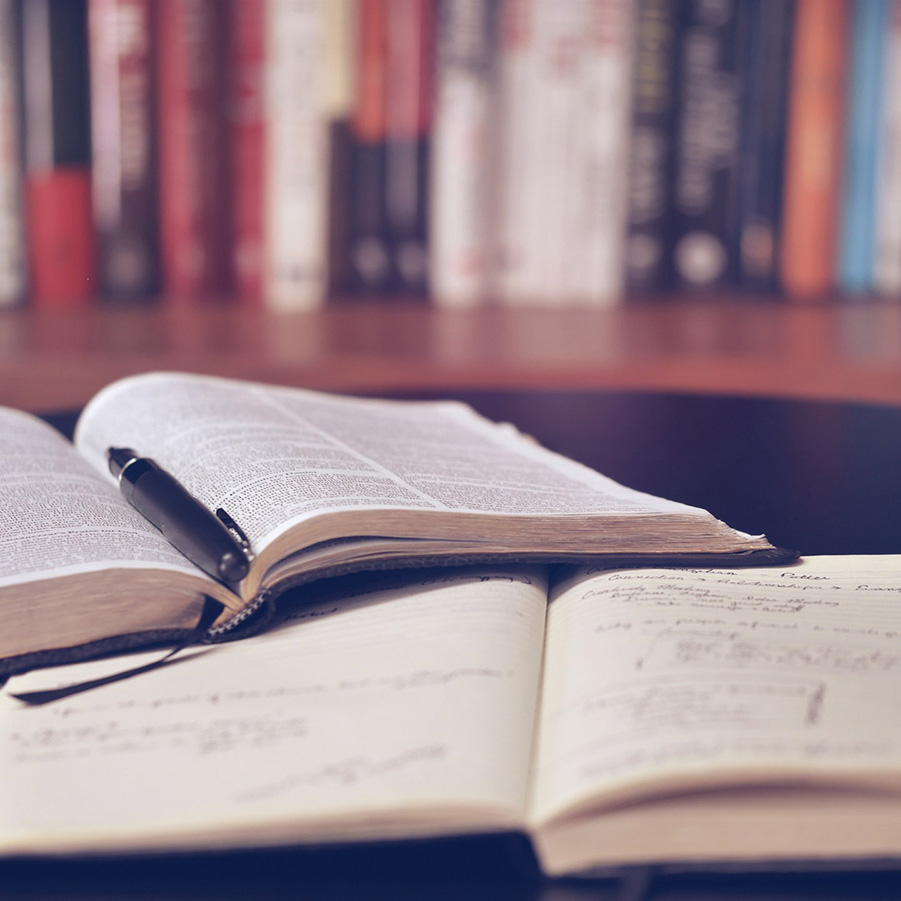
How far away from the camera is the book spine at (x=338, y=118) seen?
1.20m

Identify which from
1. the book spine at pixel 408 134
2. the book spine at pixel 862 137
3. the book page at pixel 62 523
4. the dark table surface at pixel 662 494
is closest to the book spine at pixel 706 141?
the book spine at pixel 862 137

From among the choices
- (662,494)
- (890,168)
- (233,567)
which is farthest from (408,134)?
(233,567)

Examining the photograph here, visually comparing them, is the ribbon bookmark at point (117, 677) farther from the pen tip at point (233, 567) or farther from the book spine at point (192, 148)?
the book spine at point (192, 148)

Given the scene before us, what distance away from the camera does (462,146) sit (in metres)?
1.22

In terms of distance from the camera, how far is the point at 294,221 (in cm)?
122

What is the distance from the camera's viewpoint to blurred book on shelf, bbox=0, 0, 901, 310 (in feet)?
3.92

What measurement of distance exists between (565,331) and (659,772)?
2.69 feet

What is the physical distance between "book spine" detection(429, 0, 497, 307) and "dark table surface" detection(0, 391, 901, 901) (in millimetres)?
442

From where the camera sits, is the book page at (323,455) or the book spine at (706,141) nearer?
the book page at (323,455)

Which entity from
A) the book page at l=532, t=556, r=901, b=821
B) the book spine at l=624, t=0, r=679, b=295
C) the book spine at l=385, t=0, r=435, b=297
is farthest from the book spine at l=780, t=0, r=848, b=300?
the book page at l=532, t=556, r=901, b=821

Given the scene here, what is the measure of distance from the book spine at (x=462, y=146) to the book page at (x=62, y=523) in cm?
72

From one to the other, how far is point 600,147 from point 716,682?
0.96 m

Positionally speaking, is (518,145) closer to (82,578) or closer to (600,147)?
(600,147)

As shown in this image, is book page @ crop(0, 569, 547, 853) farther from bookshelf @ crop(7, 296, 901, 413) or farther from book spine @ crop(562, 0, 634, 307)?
book spine @ crop(562, 0, 634, 307)
